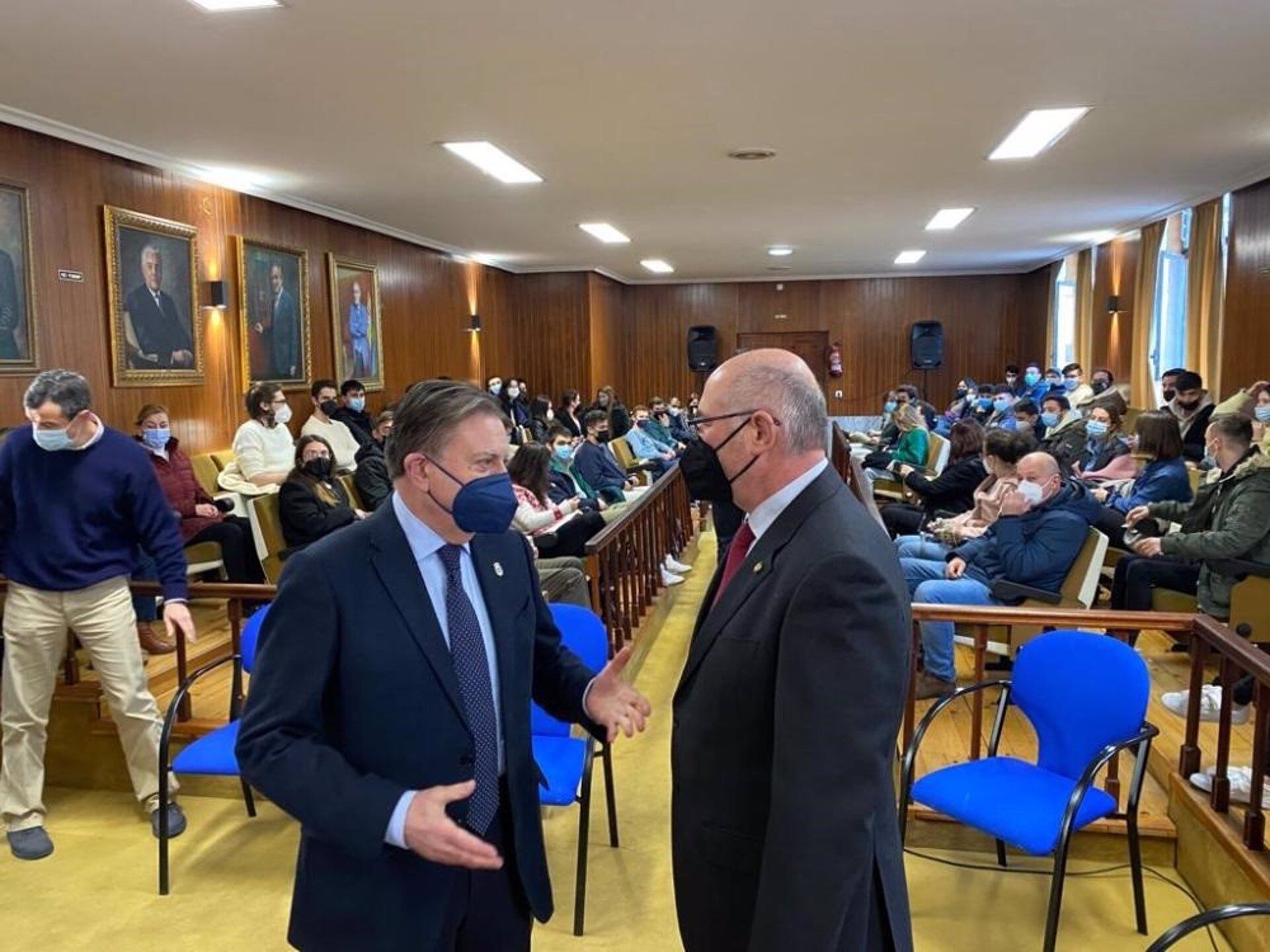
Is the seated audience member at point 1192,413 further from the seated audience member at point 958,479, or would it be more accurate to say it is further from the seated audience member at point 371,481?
the seated audience member at point 371,481

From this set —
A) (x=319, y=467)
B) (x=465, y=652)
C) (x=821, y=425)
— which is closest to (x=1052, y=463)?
(x=821, y=425)

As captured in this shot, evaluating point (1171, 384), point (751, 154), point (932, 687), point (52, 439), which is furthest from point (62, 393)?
point (1171, 384)

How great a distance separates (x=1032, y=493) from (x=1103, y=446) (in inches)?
149

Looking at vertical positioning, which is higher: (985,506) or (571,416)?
(571,416)

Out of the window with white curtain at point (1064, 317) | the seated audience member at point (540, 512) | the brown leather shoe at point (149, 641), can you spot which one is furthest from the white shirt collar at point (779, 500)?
the window with white curtain at point (1064, 317)

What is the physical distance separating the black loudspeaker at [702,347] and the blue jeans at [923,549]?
12213mm

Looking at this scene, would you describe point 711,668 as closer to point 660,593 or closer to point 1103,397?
point 660,593

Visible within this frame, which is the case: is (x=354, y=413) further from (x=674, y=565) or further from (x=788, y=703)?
(x=788, y=703)

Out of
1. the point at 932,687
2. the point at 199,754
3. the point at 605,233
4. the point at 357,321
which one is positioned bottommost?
the point at 932,687

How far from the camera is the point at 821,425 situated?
1.56m

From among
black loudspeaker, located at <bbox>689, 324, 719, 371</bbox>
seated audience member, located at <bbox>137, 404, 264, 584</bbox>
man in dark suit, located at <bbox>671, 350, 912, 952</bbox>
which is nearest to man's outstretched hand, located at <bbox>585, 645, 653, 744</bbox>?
man in dark suit, located at <bbox>671, 350, 912, 952</bbox>

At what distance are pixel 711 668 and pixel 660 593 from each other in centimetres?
506

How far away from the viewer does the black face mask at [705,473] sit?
5.47 feet

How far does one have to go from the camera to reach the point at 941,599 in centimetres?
431
